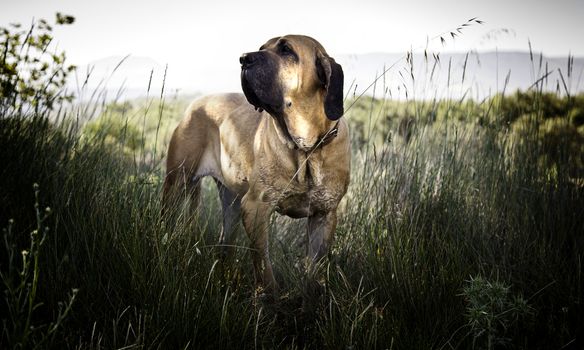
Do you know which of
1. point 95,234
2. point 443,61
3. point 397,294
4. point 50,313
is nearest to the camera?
point 50,313

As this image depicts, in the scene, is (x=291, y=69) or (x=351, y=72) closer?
(x=291, y=69)

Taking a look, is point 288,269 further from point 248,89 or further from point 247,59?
point 247,59

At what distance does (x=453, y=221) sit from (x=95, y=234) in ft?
7.29

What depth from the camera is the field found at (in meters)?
2.18

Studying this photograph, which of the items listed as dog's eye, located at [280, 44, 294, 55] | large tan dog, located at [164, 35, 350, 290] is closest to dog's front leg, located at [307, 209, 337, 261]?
large tan dog, located at [164, 35, 350, 290]

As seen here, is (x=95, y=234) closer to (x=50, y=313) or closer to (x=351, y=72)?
(x=50, y=313)

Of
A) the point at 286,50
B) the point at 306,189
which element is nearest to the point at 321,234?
the point at 306,189

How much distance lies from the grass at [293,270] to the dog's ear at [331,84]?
666 millimetres

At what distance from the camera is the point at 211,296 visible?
230 centimetres

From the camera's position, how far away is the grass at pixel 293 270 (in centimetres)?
218

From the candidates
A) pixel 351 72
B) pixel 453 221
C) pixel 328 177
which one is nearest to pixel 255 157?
pixel 328 177

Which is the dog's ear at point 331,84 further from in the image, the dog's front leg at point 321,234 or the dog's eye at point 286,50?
the dog's front leg at point 321,234

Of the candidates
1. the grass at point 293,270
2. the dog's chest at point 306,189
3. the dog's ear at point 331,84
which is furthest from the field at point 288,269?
the dog's chest at point 306,189

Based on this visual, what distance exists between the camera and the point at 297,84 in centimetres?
320
